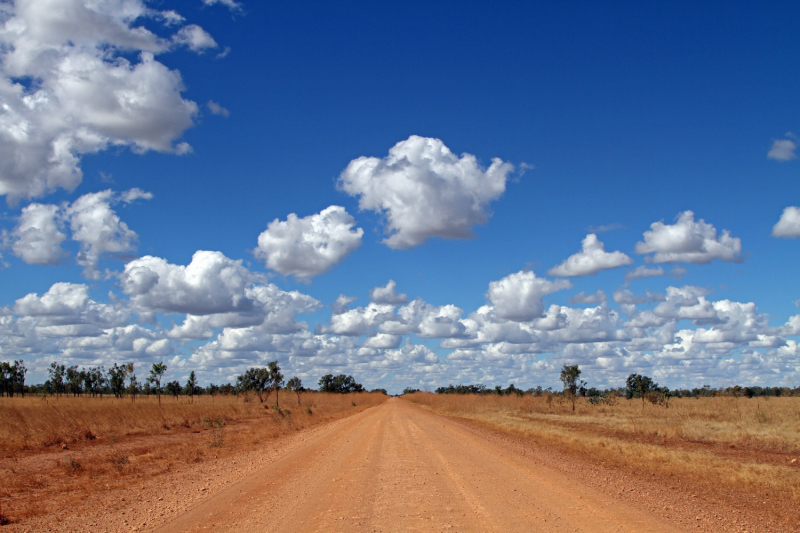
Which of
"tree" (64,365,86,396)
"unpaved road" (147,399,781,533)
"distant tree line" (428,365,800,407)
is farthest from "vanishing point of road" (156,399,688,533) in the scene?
"tree" (64,365,86,396)

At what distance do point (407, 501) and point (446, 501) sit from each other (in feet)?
2.34

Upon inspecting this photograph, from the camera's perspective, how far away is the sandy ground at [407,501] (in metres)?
8.44

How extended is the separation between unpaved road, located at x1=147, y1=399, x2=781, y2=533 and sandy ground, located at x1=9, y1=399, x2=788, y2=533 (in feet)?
0.07

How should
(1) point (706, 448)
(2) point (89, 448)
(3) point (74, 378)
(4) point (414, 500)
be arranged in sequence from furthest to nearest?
(3) point (74, 378) → (2) point (89, 448) → (1) point (706, 448) → (4) point (414, 500)

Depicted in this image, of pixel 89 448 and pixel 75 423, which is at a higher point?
pixel 75 423

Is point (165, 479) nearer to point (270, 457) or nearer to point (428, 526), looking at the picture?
point (270, 457)

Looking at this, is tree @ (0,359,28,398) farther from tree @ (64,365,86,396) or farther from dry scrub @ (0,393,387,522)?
dry scrub @ (0,393,387,522)

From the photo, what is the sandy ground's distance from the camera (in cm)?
844

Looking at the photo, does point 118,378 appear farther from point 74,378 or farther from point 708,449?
point 708,449

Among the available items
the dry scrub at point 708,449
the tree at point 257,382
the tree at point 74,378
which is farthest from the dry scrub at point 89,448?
the tree at point 74,378

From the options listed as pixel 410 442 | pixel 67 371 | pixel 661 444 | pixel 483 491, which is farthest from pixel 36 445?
pixel 67 371

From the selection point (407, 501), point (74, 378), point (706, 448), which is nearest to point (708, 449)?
point (706, 448)

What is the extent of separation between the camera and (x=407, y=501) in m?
9.82

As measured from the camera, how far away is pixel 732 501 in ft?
34.4
